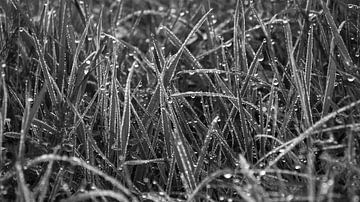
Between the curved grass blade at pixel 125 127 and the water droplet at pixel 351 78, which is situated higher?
the water droplet at pixel 351 78

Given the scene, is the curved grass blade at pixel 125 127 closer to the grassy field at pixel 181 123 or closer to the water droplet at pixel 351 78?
the grassy field at pixel 181 123

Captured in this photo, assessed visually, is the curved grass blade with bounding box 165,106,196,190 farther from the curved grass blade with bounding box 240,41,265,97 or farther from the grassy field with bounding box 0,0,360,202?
the curved grass blade with bounding box 240,41,265,97

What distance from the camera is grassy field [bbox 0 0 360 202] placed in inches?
57.2

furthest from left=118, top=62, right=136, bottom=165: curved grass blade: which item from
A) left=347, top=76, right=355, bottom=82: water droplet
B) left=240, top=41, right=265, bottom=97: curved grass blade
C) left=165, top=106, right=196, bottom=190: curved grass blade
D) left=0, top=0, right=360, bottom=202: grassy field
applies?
left=347, top=76, right=355, bottom=82: water droplet

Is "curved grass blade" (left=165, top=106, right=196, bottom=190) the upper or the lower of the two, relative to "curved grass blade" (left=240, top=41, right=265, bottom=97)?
lower

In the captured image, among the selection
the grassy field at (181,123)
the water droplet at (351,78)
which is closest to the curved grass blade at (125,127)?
the grassy field at (181,123)

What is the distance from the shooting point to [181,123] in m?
1.70

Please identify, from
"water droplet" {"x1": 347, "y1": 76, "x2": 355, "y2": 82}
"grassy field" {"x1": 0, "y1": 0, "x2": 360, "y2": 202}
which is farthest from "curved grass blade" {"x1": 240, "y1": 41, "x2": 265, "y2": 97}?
"water droplet" {"x1": 347, "y1": 76, "x2": 355, "y2": 82}

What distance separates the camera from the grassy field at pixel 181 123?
1.45 meters

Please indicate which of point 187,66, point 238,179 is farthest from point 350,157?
point 187,66

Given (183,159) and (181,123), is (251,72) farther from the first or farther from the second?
(183,159)

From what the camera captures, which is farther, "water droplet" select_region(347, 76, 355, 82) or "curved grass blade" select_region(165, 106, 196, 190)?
"water droplet" select_region(347, 76, 355, 82)

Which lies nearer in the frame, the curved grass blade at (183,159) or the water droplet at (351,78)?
the curved grass blade at (183,159)

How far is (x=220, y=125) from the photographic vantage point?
1.79 meters
